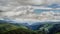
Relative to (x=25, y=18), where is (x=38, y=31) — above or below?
below

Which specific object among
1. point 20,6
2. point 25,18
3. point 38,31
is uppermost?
point 20,6

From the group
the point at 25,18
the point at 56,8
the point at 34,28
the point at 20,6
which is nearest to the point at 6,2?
the point at 20,6

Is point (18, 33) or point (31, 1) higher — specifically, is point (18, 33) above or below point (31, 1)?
below

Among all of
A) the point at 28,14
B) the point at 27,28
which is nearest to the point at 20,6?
the point at 28,14

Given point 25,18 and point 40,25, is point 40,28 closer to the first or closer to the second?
point 40,25

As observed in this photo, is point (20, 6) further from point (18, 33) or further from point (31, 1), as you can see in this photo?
point (18, 33)
